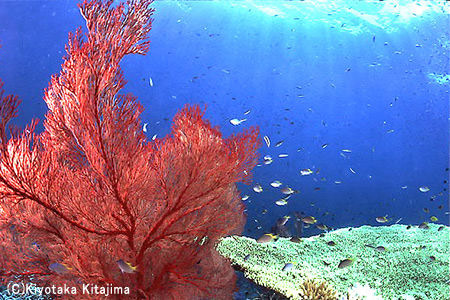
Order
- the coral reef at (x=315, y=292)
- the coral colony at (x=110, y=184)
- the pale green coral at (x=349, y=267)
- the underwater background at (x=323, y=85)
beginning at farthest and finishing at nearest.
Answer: the underwater background at (x=323, y=85) → the pale green coral at (x=349, y=267) → the coral reef at (x=315, y=292) → the coral colony at (x=110, y=184)

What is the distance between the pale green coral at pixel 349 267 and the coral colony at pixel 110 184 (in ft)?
6.11

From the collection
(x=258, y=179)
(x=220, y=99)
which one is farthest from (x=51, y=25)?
(x=258, y=179)

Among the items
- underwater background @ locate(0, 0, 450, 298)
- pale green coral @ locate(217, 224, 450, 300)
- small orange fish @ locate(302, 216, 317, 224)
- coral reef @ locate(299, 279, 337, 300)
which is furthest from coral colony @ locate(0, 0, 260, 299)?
underwater background @ locate(0, 0, 450, 298)

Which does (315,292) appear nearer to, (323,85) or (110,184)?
(110,184)

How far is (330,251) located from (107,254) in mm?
5340

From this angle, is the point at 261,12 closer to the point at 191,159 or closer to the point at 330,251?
the point at 330,251

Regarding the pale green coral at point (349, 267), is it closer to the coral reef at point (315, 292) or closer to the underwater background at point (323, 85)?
the coral reef at point (315, 292)

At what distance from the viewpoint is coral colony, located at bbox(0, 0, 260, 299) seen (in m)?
2.84

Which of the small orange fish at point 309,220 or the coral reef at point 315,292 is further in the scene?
the small orange fish at point 309,220

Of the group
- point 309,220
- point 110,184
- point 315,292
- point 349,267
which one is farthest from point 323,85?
point 110,184

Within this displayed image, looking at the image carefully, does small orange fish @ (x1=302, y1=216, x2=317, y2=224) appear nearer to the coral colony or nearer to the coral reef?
the coral reef

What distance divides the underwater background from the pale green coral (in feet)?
36.4

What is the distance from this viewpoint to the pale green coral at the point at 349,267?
17.8ft

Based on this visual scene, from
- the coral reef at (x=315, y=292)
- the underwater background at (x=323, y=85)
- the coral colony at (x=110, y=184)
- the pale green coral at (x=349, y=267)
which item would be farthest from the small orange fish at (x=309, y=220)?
the underwater background at (x=323, y=85)
